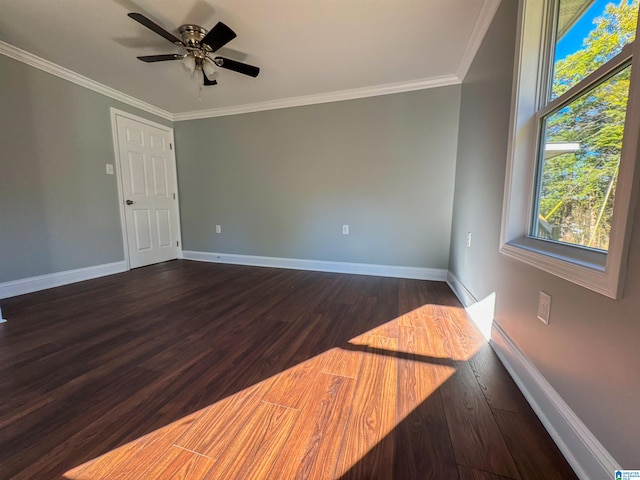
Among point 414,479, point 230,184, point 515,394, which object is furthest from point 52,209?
point 515,394

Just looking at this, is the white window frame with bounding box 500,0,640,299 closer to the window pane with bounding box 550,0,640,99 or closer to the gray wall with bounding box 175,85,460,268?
the window pane with bounding box 550,0,640,99

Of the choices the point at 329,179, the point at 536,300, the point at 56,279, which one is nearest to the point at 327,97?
the point at 329,179

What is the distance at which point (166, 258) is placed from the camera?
3715 millimetres

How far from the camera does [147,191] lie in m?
3.39

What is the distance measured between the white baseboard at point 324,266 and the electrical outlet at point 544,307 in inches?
73.2

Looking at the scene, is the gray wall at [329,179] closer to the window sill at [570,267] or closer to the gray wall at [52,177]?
the gray wall at [52,177]

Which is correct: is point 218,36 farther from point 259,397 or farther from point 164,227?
point 164,227

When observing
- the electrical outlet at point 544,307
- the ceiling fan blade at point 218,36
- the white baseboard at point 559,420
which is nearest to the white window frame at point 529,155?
the electrical outlet at point 544,307

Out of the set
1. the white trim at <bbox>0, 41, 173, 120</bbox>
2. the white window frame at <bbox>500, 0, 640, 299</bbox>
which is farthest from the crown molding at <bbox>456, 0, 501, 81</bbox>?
the white trim at <bbox>0, 41, 173, 120</bbox>

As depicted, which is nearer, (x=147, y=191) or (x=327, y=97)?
(x=327, y=97)

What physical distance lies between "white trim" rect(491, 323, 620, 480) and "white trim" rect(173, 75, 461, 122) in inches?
102

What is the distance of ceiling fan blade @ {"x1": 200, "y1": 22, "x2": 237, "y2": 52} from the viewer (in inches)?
63.8

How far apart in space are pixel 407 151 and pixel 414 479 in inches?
109

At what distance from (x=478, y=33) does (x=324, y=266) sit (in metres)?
2.65
